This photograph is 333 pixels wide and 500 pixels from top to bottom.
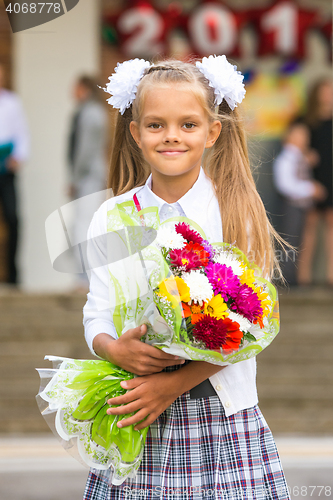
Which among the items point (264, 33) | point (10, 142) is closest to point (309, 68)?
point (264, 33)

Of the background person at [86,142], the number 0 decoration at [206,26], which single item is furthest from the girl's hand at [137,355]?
the number 0 decoration at [206,26]

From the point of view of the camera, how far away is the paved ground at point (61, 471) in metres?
4.00

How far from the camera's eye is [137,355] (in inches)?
69.1

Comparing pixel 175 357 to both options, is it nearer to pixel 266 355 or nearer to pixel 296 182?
pixel 266 355

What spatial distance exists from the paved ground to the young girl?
2.17 m

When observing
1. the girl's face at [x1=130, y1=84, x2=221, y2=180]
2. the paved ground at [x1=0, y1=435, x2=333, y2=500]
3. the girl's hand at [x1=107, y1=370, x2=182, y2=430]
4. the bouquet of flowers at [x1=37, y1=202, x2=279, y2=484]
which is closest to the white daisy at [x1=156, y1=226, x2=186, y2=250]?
the bouquet of flowers at [x1=37, y1=202, x2=279, y2=484]

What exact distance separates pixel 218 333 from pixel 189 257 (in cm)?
20

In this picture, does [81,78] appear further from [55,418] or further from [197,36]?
[55,418]

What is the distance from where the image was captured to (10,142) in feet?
20.4

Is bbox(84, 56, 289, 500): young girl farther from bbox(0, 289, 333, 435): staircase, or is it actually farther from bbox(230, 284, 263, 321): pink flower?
bbox(0, 289, 333, 435): staircase

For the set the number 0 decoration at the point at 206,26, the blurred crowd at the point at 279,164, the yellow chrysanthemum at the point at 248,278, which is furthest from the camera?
the number 0 decoration at the point at 206,26

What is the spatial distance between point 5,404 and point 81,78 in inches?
110

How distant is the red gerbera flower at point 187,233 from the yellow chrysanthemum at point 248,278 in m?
0.14

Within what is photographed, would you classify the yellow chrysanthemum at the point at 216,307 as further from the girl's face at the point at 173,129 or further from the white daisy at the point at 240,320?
the girl's face at the point at 173,129
